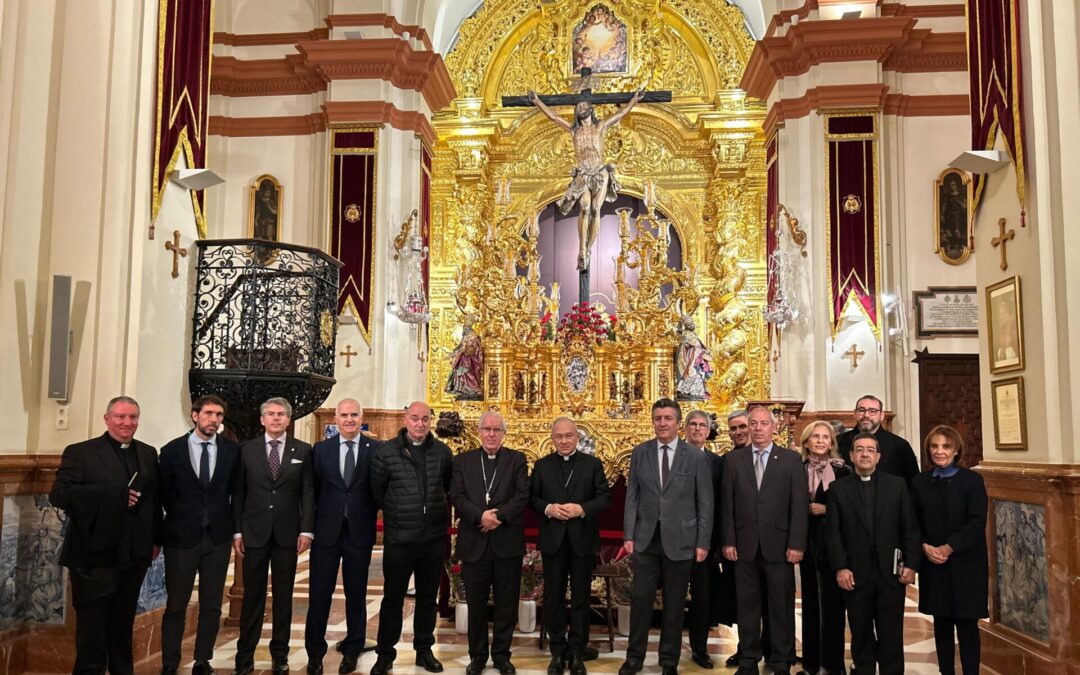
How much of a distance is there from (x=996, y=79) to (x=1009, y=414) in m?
2.11

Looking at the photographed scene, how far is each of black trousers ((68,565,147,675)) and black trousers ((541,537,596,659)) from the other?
89.0 inches

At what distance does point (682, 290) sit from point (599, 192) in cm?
186

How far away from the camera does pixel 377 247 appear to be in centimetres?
1280

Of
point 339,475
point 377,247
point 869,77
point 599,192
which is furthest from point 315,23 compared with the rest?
point 339,475

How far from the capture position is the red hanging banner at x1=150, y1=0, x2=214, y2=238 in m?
6.36

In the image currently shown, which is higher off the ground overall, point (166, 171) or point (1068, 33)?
point (1068, 33)

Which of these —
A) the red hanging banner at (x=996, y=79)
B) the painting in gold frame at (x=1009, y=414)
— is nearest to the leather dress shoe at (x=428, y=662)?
the painting in gold frame at (x=1009, y=414)

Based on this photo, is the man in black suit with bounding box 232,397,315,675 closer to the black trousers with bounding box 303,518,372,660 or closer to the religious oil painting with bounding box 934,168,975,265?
the black trousers with bounding box 303,518,372,660

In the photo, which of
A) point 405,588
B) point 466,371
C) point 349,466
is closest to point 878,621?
point 405,588

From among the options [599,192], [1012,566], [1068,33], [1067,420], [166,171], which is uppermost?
[599,192]

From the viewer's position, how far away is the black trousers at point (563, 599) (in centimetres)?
550

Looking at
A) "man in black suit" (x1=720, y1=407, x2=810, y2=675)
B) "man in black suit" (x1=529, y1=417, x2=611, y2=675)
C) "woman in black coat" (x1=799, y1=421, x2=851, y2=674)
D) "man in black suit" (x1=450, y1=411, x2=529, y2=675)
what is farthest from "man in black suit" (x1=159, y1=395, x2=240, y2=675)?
"woman in black coat" (x1=799, y1=421, x2=851, y2=674)

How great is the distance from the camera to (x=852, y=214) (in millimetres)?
11898

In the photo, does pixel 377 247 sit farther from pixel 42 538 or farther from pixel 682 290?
pixel 42 538
